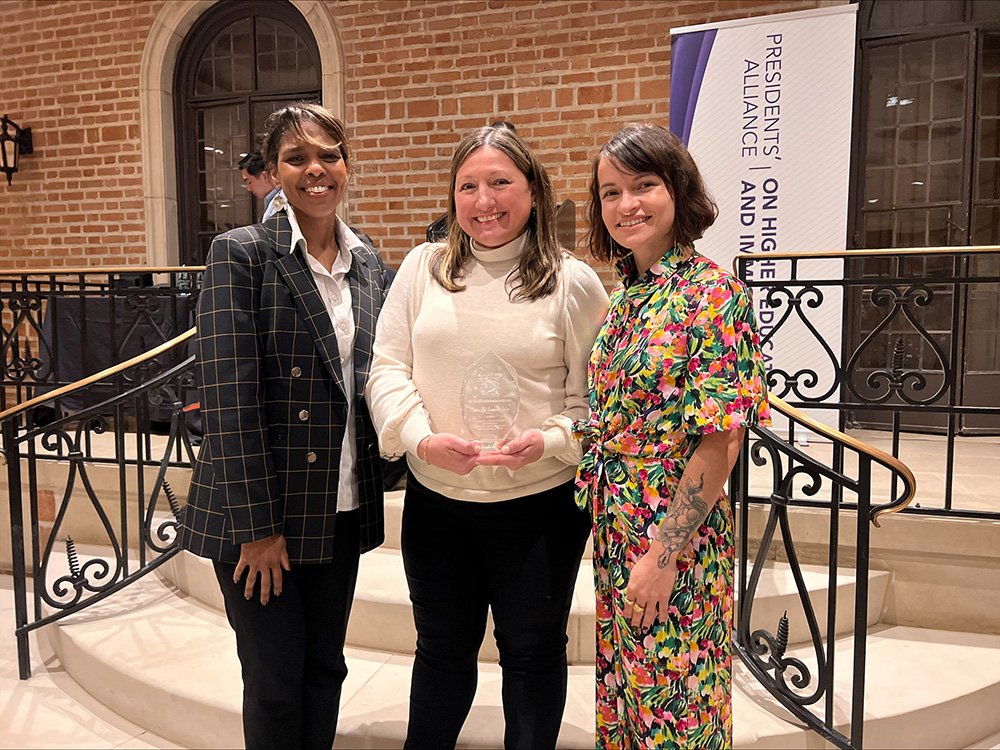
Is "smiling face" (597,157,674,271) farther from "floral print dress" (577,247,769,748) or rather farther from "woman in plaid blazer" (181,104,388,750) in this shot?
"woman in plaid blazer" (181,104,388,750)

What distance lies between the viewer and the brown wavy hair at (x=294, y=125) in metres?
1.47

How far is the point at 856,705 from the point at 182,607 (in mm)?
2559

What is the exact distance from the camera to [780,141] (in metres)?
4.09

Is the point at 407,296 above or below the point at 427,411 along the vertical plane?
above

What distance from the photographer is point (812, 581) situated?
275 centimetres

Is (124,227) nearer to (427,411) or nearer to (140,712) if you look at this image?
(140,712)

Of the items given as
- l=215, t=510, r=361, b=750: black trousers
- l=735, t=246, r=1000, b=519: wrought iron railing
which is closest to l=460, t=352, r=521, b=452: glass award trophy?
l=215, t=510, r=361, b=750: black trousers

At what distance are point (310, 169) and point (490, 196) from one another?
15.4 inches

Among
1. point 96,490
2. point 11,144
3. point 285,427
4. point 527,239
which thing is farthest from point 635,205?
point 11,144

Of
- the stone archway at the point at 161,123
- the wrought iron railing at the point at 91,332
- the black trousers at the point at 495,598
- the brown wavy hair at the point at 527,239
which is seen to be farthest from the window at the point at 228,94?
the black trousers at the point at 495,598

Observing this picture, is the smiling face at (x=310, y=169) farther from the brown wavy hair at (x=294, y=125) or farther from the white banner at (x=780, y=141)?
the white banner at (x=780, y=141)

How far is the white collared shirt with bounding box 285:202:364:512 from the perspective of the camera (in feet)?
4.99

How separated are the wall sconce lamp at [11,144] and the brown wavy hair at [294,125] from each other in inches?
228

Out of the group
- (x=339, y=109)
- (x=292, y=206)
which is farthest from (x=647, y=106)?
(x=292, y=206)
